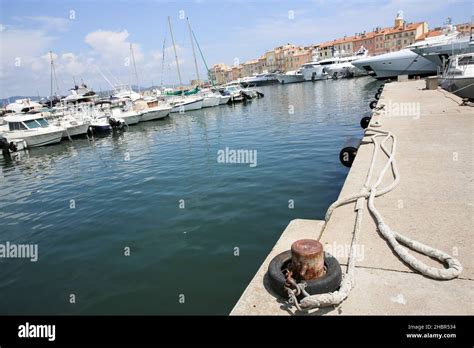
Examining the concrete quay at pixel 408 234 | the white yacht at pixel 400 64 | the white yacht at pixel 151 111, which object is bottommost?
the concrete quay at pixel 408 234

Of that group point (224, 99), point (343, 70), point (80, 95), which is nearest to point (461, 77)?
point (224, 99)

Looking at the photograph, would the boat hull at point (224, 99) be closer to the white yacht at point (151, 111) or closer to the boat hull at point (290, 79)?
the white yacht at point (151, 111)

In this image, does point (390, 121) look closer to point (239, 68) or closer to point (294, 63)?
point (294, 63)

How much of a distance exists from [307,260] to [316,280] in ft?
0.77

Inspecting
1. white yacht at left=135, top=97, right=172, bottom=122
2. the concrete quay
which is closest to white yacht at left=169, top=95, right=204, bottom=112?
white yacht at left=135, top=97, right=172, bottom=122

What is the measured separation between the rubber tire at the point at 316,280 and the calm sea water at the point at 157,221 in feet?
6.65

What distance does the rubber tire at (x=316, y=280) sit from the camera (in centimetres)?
343

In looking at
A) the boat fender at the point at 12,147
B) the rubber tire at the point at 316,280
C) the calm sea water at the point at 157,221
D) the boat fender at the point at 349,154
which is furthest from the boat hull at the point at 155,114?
the rubber tire at the point at 316,280

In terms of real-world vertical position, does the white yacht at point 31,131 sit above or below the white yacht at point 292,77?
below

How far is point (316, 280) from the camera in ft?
11.4

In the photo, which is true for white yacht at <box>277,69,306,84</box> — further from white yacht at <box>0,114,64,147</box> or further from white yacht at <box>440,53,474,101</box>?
white yacht at <box>0,114,64,147</box>

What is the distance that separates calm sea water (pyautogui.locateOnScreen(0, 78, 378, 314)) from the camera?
6.33 meters

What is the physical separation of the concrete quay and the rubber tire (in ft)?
0.44
